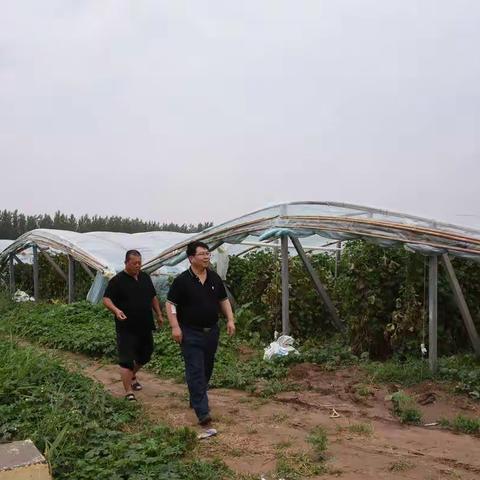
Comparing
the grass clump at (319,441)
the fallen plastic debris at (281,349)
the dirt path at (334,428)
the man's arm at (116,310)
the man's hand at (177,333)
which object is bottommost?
the dirt path at (334,428)

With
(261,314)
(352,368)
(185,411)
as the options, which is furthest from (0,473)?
(261,314)

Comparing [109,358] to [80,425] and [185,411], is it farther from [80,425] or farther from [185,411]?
[80,425]

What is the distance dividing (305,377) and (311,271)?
209cm

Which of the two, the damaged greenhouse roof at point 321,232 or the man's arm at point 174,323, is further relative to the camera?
the damaged greenhouse roof at point 321,232

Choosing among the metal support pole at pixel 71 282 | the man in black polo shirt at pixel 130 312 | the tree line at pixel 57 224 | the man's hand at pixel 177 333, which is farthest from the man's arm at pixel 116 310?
the tree line at pixel 57 224

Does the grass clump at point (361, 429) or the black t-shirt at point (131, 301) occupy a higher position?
the black t-shirt at point (131, 301)

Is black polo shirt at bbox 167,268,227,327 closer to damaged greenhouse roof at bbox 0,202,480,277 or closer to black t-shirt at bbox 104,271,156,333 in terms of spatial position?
black t-shirt at bbox 104,271,156,333

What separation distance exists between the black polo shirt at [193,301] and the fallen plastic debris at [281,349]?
239cm

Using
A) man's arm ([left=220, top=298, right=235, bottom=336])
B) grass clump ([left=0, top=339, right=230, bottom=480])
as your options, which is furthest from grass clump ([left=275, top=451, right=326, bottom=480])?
man's arm ([left=220, top=298, right=235, bottom=336])

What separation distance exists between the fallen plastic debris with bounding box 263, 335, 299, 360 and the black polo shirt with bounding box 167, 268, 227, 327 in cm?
239

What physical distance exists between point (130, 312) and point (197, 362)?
1.26 m

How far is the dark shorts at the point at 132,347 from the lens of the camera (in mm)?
6102

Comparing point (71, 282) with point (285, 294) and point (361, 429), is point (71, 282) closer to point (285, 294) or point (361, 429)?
point (285, 294)

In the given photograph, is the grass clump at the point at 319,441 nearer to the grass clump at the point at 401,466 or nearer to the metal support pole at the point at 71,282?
the grass clump at the point at 401,466
